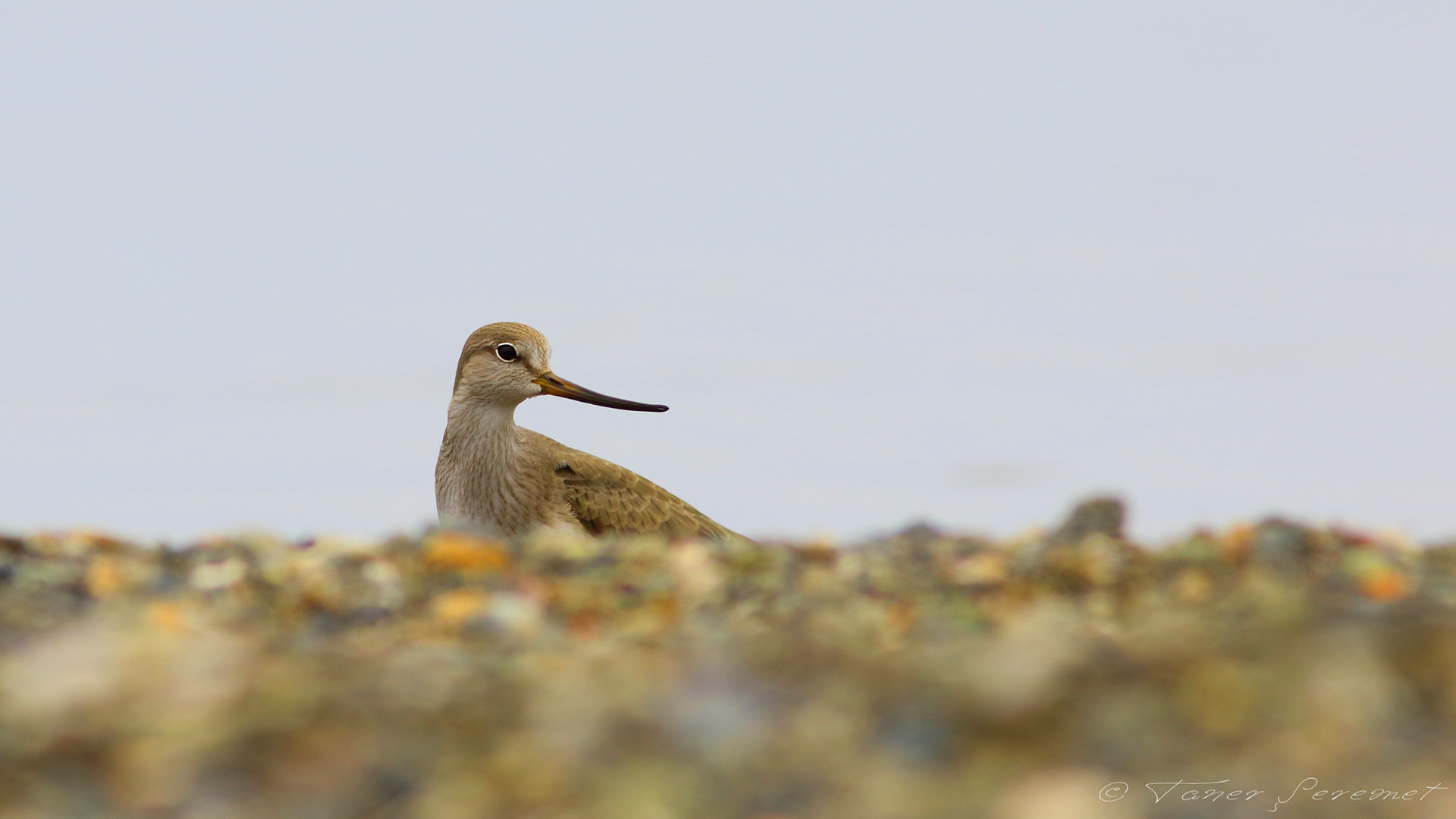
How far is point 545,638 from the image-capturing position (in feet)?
15.6

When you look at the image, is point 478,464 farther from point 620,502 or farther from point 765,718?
point 765,718

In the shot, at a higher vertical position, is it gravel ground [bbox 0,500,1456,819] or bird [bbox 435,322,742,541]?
bird [bbox 435,322,742,541]

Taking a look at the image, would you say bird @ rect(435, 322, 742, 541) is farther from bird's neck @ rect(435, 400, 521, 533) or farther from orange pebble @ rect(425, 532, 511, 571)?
orange pebble @ rect(425, 532, 511, 571)

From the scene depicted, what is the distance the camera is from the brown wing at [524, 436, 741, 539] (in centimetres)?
937

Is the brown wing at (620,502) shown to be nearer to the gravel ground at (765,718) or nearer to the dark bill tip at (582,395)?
the dark bill tip at (582,395)

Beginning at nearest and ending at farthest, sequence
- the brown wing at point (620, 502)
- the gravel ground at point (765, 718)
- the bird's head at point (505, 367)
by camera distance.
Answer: the gravel ground at point (765, 718), the brown wing at point (620, 502), the bird's head at point (505, 367)

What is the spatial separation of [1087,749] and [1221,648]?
55 cm

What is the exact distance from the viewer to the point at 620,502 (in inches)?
370

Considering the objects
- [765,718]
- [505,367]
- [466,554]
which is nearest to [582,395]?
[505,367]

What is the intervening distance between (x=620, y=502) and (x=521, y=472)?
2.14 ft

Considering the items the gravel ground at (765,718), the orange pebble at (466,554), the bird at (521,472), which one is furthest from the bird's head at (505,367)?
the gravel ground at (765,718)

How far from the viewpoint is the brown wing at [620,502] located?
9367mm

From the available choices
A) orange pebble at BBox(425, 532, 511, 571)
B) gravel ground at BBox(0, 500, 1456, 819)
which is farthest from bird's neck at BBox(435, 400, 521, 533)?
gravel ground at BBox(0, 500, 1456, 819)

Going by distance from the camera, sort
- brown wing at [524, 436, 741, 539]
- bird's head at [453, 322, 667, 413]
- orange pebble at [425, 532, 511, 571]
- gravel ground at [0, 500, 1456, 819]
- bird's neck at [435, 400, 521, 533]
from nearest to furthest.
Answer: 1. gravel ground at [0, 500, 1456, 819]
2. orange pebble at [425, 532, 511, 571]
3. brown wing at [524, 436, 741, 539]
4. bird's neck at [435, 400, 521, 533]
5. bird's head at [453, 322, 667, 413]
